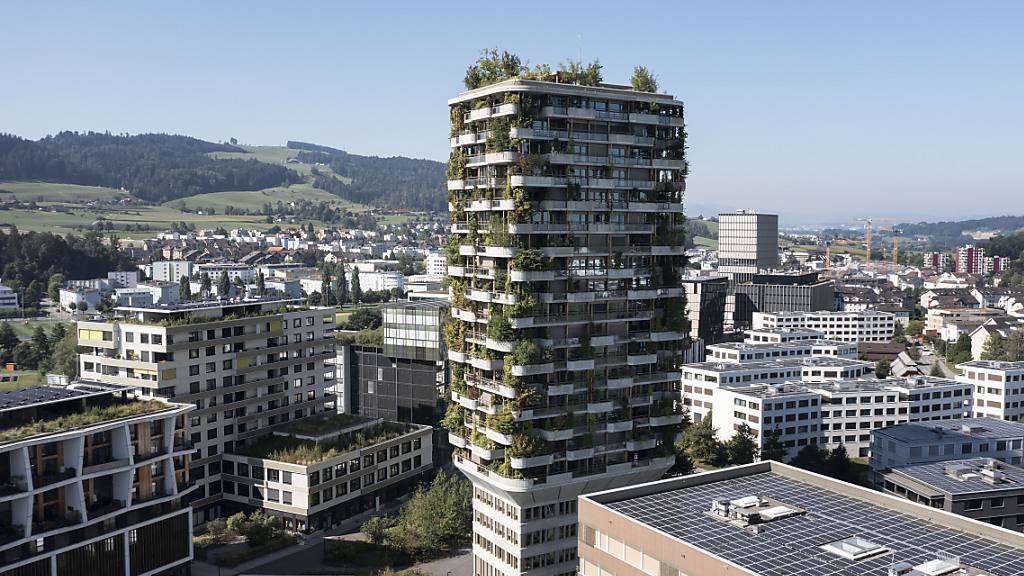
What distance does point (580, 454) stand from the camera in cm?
5016

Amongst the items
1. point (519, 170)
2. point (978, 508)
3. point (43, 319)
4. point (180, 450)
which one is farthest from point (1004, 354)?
point (43, 319)

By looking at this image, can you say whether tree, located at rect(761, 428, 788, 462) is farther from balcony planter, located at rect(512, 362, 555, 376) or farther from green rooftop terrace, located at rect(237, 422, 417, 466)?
balcony planter, located at rect(512, 362, 555, 376)

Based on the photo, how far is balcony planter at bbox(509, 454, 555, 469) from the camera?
158 ft

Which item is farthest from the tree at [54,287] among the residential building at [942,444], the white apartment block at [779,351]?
the residential building at [942,444]

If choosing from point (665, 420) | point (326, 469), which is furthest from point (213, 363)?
point (665, 420)

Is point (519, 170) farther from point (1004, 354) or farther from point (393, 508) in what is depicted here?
point (1004, 354)

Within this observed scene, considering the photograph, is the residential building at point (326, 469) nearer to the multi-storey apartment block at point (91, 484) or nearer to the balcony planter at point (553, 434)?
the multi-storey apartment block at point (91, 484)

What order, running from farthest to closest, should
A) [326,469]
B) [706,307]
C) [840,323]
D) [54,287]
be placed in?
1. [54,287]
2. [840,323]
3. [706,307]
4. [326,469]

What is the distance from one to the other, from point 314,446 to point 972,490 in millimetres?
47591

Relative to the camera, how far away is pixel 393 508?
7162cm

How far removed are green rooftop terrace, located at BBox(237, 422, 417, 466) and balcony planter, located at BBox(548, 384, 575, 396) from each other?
24.5m

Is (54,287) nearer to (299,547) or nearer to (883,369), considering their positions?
(299,547)

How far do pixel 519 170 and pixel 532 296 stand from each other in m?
7.13

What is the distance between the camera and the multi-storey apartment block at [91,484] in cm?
4766
